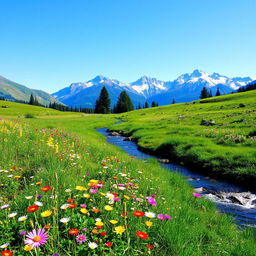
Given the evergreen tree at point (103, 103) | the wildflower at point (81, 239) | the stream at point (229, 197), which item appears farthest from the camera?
the evergreen tree at point (103, 103)

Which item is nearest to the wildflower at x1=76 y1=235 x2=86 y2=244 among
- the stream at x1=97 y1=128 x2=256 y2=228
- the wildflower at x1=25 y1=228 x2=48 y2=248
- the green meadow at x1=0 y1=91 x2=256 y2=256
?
the green meadow at x1=0 y1=91 x2=256 y2=256

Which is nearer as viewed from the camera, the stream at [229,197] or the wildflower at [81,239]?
the wildflower at [81,239]

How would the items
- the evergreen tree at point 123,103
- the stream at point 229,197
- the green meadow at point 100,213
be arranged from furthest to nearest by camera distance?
the evergreen tree at point 123,103 → the stream at point 229,197 → the green meadow at point 100,213

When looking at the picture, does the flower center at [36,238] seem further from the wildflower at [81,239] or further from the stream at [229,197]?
the stream at [229,197]

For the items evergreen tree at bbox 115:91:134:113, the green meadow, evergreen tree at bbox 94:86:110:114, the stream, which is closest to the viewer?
the green meadow

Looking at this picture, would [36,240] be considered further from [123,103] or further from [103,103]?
[103,103]

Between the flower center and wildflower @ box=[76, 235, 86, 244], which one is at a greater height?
the flower center

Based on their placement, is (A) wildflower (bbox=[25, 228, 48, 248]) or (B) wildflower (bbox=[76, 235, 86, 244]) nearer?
(A) wildflower (bbox=[25, 228, 48, 248])

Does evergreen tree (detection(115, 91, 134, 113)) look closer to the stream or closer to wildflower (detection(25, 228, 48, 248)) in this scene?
the stream

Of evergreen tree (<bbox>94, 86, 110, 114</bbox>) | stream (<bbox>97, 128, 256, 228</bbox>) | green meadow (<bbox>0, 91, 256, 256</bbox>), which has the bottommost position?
stream (<bbox>97, 128, 256, 228</bbox>)

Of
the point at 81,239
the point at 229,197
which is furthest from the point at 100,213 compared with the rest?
the point at 229,197

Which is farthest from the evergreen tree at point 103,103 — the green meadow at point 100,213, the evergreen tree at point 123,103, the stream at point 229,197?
the green meadow at point 100,213

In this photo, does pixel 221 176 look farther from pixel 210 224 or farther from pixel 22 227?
pixel 22 227

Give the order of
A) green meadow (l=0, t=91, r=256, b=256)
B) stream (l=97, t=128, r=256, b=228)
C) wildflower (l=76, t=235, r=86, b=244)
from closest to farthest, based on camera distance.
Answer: wildflower (l=76, t=235, r=86, b=244), green meadow (l=0, t=91, r=256, b=256), stream (l=97, t=128, r=256, b=228)
